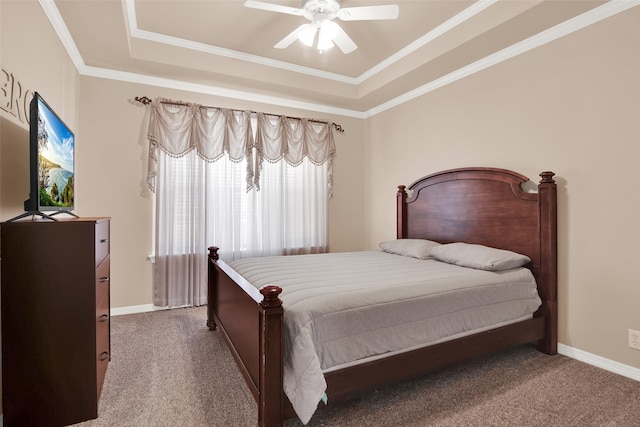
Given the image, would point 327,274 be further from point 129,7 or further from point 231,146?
point 129,7

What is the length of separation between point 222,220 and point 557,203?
10.6 ft

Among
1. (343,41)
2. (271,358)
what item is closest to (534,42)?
(343,41)

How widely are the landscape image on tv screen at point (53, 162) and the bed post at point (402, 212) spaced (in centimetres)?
318

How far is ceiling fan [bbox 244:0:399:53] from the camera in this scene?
86.8 inches

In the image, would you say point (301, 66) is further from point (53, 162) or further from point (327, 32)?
point (53, 162)

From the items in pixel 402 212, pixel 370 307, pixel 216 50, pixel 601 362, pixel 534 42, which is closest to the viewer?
pixel 370 307

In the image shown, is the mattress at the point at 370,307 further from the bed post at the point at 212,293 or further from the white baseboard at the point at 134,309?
the white baseboard at the point at 134,309

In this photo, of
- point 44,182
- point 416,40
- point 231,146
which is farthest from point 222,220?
point 416,40

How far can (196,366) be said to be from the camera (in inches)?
89.9

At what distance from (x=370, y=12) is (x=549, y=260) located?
2.26 m

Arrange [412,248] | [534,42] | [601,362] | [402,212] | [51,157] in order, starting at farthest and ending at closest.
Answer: [402,212]
[412,248]
[534,42]
[601,362]
[51,157]

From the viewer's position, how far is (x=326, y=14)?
94.7 inches

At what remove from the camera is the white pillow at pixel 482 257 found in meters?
2.43

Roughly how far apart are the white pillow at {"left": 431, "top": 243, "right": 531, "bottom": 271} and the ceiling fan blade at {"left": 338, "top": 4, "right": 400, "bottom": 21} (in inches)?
73.5
